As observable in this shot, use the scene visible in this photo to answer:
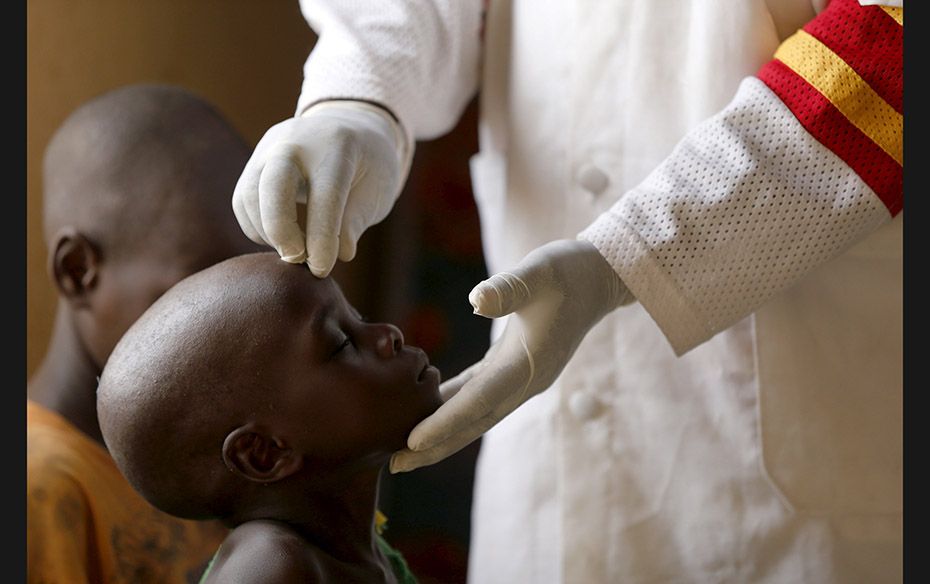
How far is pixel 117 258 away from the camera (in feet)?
3.99

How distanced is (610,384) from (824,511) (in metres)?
0.22

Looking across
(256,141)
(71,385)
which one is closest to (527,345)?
(71,385)

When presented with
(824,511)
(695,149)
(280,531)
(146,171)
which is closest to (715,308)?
(695,149)

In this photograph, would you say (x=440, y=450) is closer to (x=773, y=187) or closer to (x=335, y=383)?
(x=335, y=383)

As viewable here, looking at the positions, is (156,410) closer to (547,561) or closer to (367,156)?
(367,156)

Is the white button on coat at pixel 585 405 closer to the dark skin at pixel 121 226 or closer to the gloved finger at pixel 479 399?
the gloved finger at pixel 479 399

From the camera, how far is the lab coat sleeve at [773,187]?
863 mm

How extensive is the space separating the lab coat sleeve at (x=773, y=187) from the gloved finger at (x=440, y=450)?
159 mm

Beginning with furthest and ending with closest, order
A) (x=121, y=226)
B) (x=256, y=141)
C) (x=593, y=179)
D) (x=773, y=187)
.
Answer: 1. (x=256, y=141)
2. (x=121, y=226)
3. (x=593, y=179)
4. (x=773, y=187)

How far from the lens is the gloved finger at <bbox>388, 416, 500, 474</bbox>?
83 cm

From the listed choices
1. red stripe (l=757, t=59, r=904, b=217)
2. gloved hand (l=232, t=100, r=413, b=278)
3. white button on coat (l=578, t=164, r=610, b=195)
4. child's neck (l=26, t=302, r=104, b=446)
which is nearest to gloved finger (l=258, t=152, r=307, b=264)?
gloved hand (l=232, t=100, r=413, b=278)

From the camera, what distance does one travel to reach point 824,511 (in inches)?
37.9

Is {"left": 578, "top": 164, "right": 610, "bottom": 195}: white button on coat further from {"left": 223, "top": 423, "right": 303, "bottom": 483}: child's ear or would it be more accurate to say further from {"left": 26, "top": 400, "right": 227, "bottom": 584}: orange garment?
{"left": 26, "top": 400, "right": 227, "bottom": 584}: orange garment

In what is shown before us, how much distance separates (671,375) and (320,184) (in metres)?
0.38
